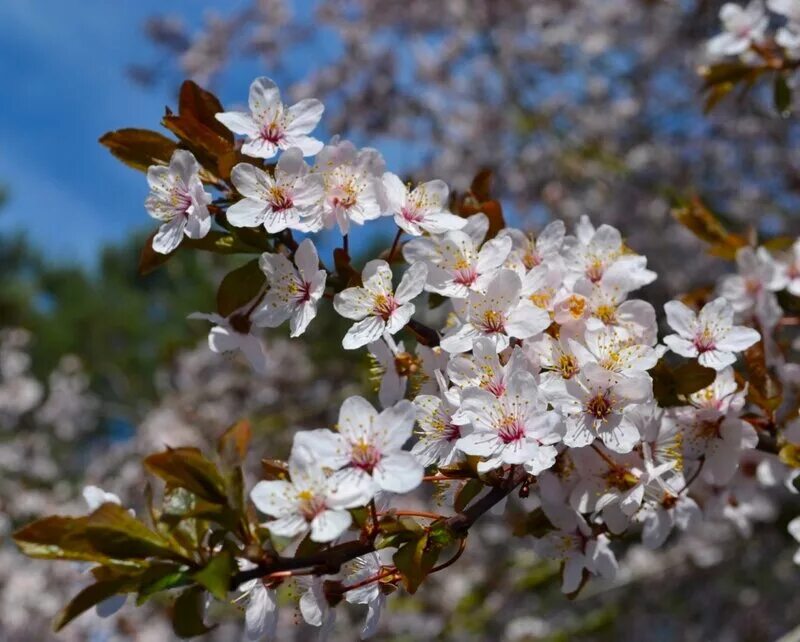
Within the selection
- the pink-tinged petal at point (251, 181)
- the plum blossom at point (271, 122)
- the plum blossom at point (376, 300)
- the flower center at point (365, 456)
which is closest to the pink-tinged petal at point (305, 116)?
the plum blossom at point (271, 122)

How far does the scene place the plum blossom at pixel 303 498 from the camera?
2.48ft

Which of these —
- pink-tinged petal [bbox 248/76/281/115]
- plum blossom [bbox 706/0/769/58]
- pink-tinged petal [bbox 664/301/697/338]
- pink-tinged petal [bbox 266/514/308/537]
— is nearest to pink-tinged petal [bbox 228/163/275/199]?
pink-tinged petal [bbox 248/76/281/115]

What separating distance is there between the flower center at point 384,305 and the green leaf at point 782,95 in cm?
96

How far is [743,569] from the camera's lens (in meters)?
3.06

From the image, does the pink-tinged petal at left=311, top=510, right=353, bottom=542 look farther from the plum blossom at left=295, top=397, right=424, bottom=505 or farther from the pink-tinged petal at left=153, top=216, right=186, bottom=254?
the pink-tinged petal at left=153, top=216, right=186, bottom=254

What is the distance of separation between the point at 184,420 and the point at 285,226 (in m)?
3.30

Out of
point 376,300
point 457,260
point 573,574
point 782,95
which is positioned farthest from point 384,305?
point 782,95

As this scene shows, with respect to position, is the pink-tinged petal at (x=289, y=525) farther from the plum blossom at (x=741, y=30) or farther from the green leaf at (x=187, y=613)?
the plum blossom at (x=741, y=30)

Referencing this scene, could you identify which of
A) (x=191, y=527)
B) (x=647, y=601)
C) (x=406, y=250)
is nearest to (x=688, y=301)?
(x=406, y=250)

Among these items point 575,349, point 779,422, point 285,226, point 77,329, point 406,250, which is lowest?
point 77,329

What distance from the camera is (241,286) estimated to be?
3.36ft

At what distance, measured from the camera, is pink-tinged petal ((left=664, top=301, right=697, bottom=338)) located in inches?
40.0

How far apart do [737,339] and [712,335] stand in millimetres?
29

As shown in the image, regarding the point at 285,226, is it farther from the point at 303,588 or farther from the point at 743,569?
the point at 743,569
